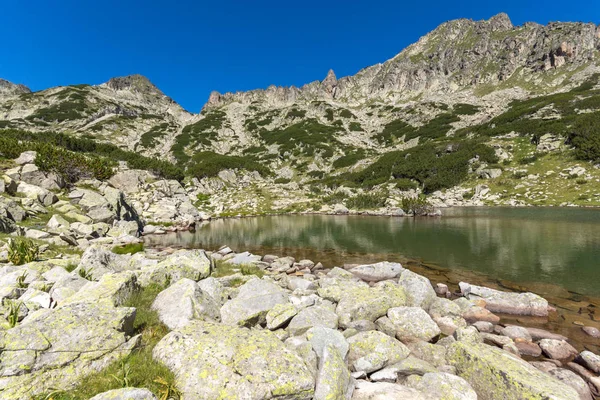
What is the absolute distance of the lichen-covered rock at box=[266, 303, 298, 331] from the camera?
325 inches

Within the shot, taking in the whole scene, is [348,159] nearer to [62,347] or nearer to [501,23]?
[62,347]

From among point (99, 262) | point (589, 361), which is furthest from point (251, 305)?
point (589, 361)

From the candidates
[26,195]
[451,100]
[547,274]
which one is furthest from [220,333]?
[451,100]

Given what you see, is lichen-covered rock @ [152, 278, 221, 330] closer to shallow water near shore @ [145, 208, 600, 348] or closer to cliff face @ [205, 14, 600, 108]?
shallow water near shore @ [145, 208, 600, 348]

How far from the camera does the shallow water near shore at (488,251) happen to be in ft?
44.1

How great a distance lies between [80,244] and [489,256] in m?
31.8

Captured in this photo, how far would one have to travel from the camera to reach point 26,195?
2686 cm

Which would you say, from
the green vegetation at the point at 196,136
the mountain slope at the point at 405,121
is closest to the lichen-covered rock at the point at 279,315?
the mountain slope at the point at 405,121

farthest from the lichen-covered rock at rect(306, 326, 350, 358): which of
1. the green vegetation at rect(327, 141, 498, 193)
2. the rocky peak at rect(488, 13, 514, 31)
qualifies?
the rocky peak at rect(488, 13, 514, 31)

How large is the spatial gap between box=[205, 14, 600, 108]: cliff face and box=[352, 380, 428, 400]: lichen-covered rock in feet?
603

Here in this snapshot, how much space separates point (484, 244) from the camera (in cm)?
2539

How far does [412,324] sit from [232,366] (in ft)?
21.5

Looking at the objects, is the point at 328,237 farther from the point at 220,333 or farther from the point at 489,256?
the point at 220,333

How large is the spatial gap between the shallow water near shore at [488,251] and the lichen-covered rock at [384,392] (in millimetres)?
8500
